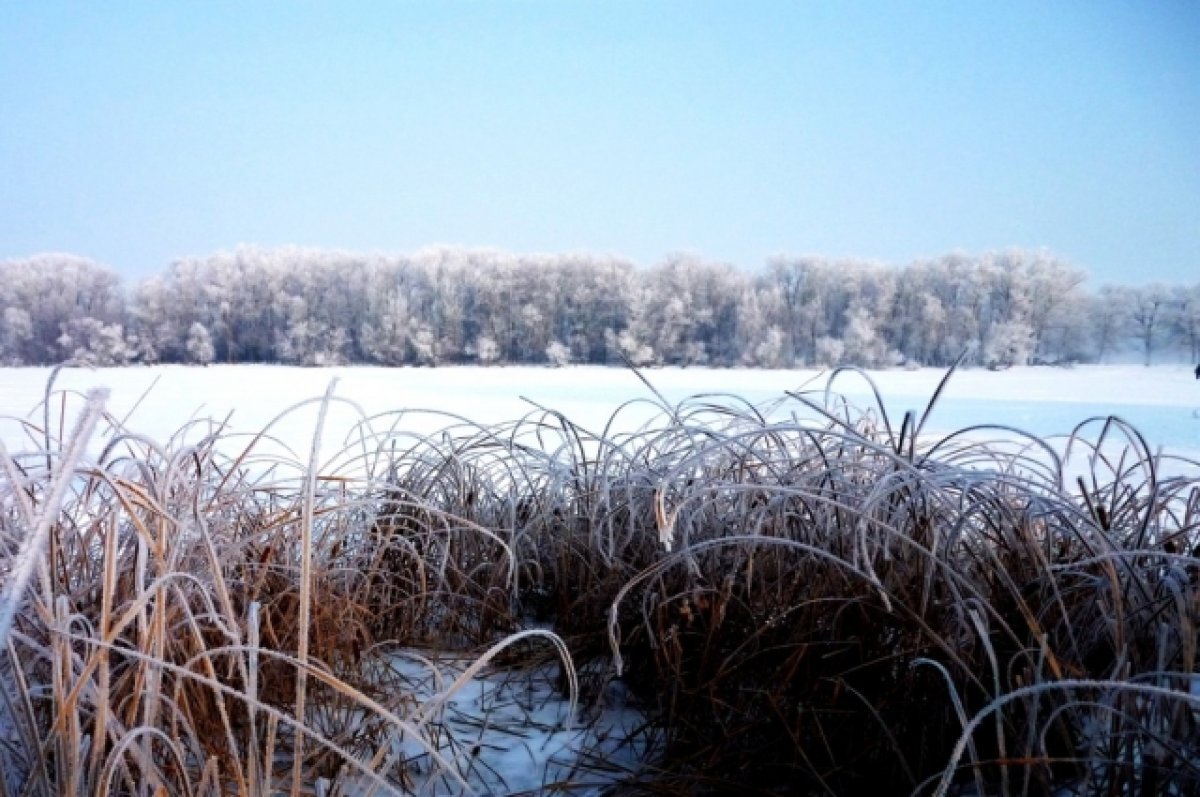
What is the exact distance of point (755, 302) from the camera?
137 feet

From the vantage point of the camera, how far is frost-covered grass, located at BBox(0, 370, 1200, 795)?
838 mm

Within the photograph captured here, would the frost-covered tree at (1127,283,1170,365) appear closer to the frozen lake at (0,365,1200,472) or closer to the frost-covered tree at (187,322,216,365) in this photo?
the frozen lake at (0,365,1200,472)

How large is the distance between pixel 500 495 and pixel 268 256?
46.9 metres

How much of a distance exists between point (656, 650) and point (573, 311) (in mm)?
43257

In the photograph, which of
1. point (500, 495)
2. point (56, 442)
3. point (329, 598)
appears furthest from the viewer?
point (500, 495)

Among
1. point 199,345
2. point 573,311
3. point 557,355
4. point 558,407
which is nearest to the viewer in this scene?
point 558,407

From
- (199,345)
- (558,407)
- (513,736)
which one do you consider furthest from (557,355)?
(513,736)

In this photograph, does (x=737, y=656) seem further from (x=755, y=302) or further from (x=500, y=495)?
(x=755, y=302)

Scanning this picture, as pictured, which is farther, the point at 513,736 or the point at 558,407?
the point at 558,407

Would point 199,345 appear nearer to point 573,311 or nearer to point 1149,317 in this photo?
point 573,311

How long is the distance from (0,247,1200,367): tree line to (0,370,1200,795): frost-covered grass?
31.5m

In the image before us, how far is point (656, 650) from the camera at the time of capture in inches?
49.9

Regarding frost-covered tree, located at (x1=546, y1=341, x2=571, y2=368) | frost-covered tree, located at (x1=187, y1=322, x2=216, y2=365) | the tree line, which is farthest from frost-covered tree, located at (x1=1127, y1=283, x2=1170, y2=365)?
frost-covered tree, located at (x1=187, y1=322, x2=216, y2=365)

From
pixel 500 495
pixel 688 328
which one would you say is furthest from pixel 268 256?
pixel 500 495
